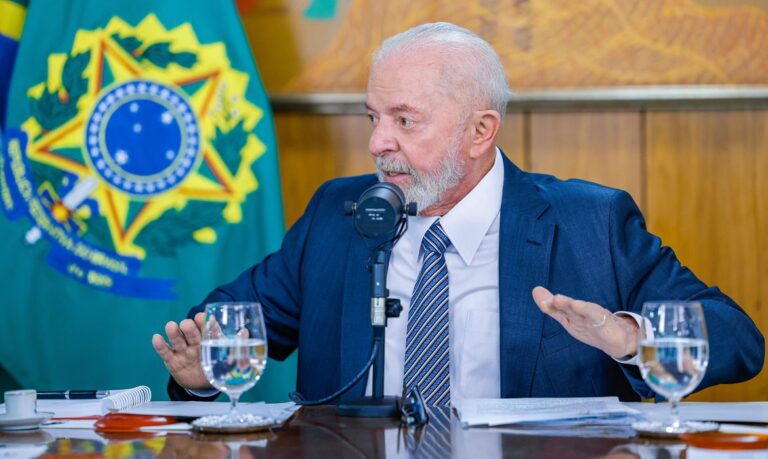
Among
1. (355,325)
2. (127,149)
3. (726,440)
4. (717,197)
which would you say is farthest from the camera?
(717,197)

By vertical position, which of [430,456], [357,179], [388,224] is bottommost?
[430,456]

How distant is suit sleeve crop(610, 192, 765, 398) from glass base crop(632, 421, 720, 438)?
0.46 m

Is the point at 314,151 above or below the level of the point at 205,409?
above

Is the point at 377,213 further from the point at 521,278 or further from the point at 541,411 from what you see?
the point at 521,278

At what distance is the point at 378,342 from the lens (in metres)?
1.58

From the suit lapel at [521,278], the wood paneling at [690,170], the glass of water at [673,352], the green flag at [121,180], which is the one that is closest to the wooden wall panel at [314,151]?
the green flag at [121,180]

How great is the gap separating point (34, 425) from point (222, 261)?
1535 millimetres

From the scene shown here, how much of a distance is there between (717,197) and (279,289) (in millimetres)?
1595

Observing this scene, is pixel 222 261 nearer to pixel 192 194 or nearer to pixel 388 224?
pixel 192 194

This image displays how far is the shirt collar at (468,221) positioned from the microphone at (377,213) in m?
0.52

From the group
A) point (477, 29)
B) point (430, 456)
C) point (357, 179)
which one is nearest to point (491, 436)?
point (430, 456)

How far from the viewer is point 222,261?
3.01 m

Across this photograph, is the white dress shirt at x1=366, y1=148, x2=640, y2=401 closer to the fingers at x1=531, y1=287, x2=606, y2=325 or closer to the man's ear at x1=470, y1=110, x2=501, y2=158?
the man's ear at x1=470, y1=110, x2=501, y2=158

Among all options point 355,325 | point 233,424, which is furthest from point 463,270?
point 233,424
